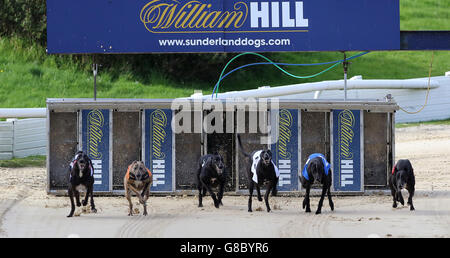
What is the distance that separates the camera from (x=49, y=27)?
14.4 metres

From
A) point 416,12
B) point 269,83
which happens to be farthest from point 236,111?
point 416,12

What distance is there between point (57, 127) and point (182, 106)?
2.16m

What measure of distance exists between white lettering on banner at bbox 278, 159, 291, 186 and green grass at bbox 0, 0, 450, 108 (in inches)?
486

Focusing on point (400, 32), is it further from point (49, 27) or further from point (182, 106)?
point (49, 27)

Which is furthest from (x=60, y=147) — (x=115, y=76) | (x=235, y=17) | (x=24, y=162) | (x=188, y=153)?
(x=115, y=76)

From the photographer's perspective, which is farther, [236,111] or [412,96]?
[412,96]

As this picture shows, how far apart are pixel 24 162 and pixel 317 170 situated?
8756 mm

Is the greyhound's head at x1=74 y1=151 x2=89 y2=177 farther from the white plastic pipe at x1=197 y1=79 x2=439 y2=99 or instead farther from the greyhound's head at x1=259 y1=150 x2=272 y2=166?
the white plastic pipe at x1=197 y1=79 x2=439 y2=99

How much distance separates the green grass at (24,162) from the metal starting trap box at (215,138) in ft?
14.5

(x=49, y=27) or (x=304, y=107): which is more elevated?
(x=49, y=27)

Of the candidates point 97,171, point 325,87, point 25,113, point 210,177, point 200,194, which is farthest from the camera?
point 325,87

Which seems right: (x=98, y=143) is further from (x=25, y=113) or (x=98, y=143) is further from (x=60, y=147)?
(x=25, y=113)

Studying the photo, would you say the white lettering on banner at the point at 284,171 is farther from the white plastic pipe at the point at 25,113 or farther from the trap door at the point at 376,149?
the white plastic pipe at the point at 25,113

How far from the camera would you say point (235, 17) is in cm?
1393
